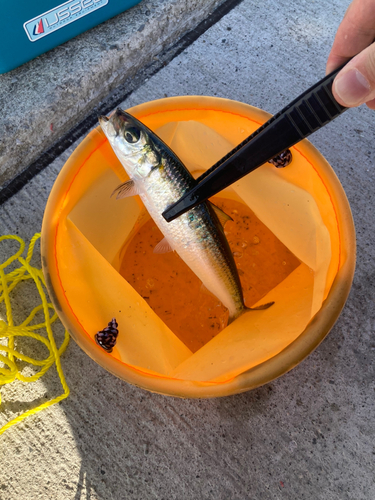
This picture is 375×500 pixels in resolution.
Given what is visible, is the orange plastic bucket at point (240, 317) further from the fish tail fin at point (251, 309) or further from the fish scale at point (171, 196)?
the fish scale at point (171, 196)

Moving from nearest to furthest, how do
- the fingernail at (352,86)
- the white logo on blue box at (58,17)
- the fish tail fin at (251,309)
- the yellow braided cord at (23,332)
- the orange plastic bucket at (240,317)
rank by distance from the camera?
1. the fingernail at (352,86)
2. the orange plastic bucket at (240,317)
3. the fish tail fin at (251,309)
4. the yellow braided cord at (23,332)
5. the white logo on blue box at (58,17)

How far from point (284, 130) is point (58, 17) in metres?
1.35

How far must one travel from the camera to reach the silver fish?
3.92ft

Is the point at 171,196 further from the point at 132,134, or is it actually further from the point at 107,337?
the point at 107,337

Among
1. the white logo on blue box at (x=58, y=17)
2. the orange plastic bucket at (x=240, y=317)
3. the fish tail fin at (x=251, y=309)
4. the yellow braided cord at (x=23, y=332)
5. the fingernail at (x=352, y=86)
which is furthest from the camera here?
the white logo on blue box at (x=58, y=17)

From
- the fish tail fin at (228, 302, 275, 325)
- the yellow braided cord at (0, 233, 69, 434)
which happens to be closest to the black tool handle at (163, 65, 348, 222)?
the fish tail fin at (228, 302, 275, 325)

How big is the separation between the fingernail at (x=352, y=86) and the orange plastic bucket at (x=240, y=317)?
385mm

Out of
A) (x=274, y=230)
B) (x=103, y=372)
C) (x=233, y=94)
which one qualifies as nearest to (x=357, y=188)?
(x=274, y=230)

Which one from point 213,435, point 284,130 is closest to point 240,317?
point 213,435

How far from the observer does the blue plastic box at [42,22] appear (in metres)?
1.54

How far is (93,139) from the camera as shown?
129 centimetres

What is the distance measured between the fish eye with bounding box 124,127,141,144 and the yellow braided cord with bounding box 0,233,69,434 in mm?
696

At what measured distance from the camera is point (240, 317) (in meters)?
1.40

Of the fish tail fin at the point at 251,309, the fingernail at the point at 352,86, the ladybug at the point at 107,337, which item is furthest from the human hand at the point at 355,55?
the ladybug at the point at 107,337
